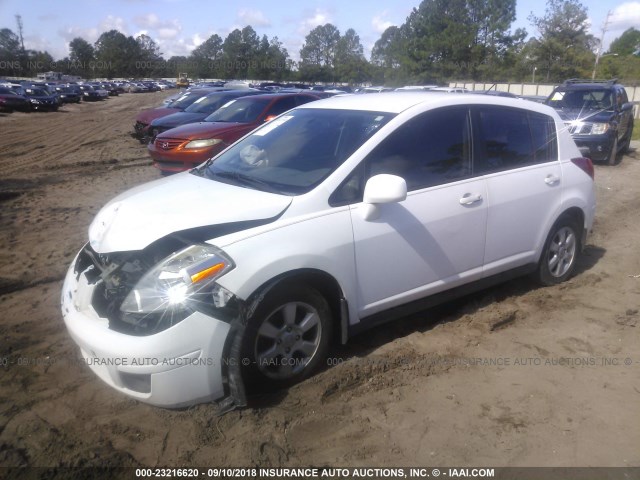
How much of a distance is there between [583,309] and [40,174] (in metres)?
10.8

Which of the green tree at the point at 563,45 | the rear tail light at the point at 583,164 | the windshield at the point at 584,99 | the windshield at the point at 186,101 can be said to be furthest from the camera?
the green tree at the point at 563,45

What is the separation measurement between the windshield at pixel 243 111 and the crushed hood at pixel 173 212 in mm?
6697

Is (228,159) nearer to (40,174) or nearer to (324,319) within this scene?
(324,319)

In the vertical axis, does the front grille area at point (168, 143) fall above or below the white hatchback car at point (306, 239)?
below

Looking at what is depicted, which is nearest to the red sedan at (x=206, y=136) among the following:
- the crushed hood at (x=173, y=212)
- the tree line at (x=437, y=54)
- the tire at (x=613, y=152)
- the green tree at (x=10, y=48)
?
the crushed hood at (x=173, y=212)

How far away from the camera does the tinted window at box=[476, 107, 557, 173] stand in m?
4.60

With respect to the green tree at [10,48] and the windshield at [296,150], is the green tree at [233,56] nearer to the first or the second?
the green tree at [10,48]

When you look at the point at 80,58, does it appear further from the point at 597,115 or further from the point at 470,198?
the point at 470,198

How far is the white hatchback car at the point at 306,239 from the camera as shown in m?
3.12

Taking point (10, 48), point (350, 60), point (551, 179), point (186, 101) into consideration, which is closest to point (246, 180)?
point (551, 179)

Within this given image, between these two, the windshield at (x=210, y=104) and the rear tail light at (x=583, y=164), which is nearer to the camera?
the rear tail light at (x=583, y=164)

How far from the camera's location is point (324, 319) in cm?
363

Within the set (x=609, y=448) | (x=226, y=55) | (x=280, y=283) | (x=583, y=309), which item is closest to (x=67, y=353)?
(x=280, y=283)

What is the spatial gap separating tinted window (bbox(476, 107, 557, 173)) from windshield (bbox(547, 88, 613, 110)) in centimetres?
987
